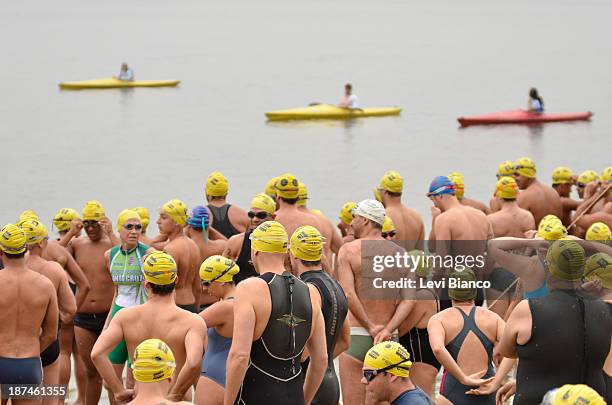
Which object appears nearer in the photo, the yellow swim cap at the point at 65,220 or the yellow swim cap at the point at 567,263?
the yellow swim cap at the point at 567,263

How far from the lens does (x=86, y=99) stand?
55500 millimetres

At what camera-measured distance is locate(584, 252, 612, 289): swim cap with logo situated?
6672mm

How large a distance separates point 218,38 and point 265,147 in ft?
191

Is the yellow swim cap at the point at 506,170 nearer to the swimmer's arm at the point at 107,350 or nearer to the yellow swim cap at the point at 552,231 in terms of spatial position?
the yellow swim cap at the point at 552,231

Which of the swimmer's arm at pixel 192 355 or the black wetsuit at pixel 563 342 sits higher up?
the black wetsuit at pixel 563 342

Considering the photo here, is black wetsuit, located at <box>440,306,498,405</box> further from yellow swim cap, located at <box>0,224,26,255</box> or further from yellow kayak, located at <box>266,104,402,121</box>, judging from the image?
yellow kayak, located at <box>266,104,402,121</box>

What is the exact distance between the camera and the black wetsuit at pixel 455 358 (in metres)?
7.58

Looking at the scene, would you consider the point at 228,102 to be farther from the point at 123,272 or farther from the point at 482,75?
the point at 123,272

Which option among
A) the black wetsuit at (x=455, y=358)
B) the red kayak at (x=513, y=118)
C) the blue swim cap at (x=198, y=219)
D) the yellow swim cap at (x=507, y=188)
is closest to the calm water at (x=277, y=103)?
the red kayak at (x=513, y=118)

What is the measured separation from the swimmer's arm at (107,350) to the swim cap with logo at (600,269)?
3015 millimetres

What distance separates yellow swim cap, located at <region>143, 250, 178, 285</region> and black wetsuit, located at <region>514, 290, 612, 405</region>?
2.35 meters

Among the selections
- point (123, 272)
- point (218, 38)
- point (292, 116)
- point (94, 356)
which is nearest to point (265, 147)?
point (292, 116)

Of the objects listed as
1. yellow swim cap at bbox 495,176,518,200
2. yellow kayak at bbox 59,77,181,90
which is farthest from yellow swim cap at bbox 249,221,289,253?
yellow kayak at bbox 59,77,181,90

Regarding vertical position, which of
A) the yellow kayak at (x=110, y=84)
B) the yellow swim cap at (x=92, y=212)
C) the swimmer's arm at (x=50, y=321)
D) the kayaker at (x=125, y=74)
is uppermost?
the kayaker at (x=125, y=74)
